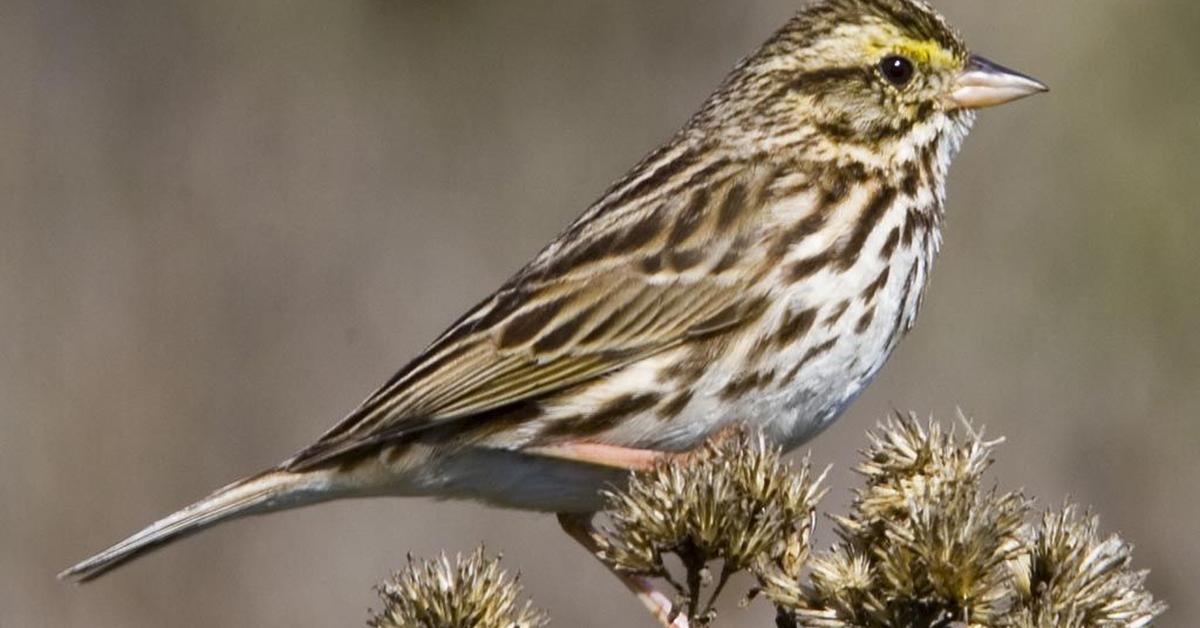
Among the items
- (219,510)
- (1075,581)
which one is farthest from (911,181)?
(219,510)

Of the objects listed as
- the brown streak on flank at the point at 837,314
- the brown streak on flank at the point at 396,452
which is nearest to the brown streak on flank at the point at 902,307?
the brown streak on flank at the point at 837,314

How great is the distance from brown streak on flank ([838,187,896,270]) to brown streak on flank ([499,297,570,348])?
819mm

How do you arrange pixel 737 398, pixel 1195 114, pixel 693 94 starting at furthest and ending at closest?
pixel 693 94
pixel 1195 114
pixel 737 398

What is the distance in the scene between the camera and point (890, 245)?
623 centimetres

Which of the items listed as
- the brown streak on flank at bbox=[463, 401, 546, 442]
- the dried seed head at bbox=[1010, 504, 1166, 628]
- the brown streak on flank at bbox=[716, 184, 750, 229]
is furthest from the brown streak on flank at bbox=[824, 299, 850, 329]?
the dried seed head at bbox=[1010, 504, 1166, 628]

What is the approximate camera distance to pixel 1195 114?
9781 millimetres

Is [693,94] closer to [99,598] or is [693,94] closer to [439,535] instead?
[439,535]

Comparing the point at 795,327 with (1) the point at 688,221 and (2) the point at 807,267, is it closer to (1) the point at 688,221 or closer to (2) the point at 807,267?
(2) the point at 807,267

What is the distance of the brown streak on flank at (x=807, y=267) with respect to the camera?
20.1ft

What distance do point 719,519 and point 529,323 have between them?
1.69 metres

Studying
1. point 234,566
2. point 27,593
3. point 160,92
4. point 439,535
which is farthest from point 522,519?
point 160,92

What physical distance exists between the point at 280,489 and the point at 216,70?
16.1 ft

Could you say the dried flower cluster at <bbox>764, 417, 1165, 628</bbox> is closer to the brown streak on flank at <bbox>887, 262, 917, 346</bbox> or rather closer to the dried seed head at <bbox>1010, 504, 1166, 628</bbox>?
the dried seed head at <bbox>1010, 504, 1166, 628</bbox>

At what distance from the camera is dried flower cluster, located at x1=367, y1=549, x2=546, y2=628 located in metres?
4.89
